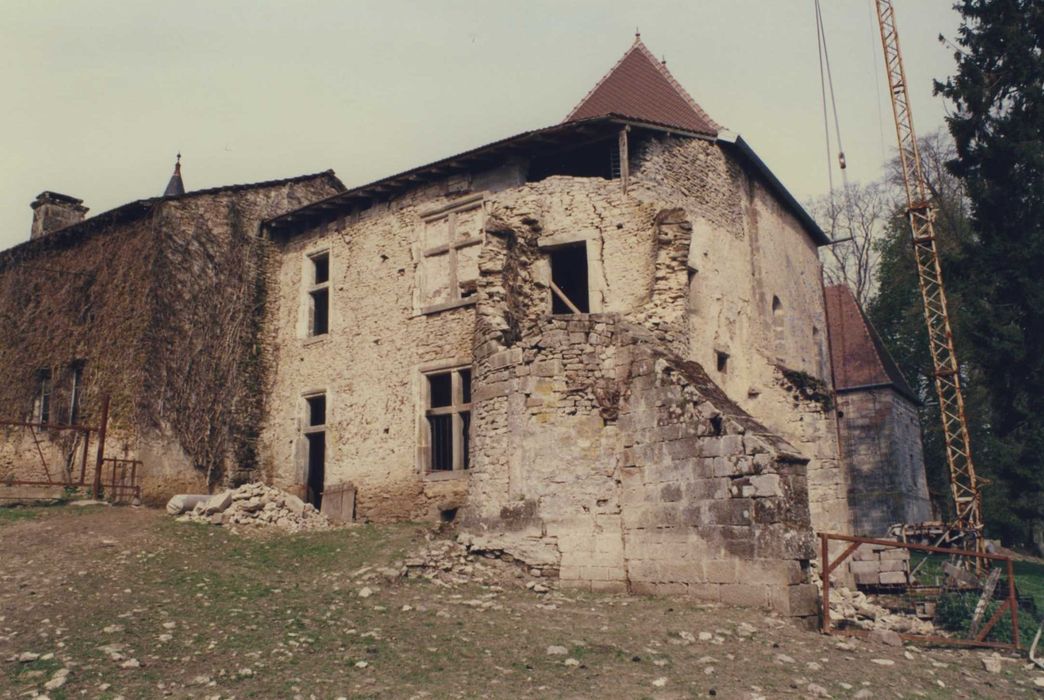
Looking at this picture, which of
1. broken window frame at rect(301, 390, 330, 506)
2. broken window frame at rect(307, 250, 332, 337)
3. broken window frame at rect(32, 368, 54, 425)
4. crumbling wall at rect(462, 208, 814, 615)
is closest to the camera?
crumbling wall at rect(462, 208, 814, 615)

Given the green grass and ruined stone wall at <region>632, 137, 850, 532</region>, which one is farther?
ruined stone wall at <region>632, 137, 850, 532</region>

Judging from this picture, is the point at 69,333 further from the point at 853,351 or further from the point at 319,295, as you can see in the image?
the point at 853,351

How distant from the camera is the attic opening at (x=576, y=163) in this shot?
14398mm

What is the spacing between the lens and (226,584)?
375 inches

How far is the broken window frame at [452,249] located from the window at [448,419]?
3.97 feet

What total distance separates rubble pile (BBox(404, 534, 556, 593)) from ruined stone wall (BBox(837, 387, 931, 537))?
10.4 meters

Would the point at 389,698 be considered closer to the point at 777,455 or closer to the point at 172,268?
the point at 777,455

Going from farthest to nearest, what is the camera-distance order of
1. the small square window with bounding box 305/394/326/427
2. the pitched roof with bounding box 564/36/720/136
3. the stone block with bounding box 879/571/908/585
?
the small square window with bounding box 305/394/326/427 < the pitched roof with bounding box 564/36/720/136 < the stone block with bounding box 879/571/908/585

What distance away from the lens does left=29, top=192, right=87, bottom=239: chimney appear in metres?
20.2

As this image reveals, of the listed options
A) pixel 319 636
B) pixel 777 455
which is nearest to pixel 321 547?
pixel 319 636

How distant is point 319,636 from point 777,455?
16.7ft

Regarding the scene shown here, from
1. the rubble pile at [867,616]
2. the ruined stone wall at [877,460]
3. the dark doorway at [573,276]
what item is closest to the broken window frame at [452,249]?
the dark doorway at [573,276]

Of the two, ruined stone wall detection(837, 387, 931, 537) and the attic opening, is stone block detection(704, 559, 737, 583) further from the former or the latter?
ruined stone wall detection(837, 387, 931, 537)

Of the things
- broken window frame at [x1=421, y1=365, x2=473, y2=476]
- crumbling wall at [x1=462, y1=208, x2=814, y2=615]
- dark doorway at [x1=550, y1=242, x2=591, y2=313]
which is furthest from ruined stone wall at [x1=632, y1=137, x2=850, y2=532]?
broken window frame at [x1=421, y1=365, x2=473, y2=476]
